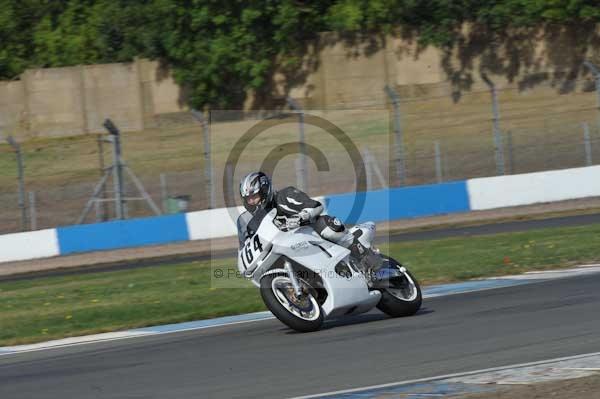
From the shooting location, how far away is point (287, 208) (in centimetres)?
951

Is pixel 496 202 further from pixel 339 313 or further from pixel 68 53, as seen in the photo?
pixel 68 53

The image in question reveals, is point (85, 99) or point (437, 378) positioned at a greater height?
point (85, 99)

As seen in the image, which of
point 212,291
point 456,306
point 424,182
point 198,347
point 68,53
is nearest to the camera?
point 198,347

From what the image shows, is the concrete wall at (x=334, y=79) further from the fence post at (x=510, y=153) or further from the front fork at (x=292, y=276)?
the front fork at (x=292, y=276)

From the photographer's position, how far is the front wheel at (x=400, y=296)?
32.8 ft

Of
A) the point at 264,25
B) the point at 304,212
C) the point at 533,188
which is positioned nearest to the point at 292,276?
the point at 304,212

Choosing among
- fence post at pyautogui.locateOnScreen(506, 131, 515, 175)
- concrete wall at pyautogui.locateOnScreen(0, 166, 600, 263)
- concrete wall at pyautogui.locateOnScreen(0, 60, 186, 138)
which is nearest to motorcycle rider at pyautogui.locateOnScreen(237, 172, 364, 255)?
concrete wall at pyautogui.locateOnScreen(0, 166, 600, 263)

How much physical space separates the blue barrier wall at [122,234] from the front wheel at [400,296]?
12.7 meters

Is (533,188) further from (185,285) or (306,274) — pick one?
(306,274)

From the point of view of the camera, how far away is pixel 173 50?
1377 inches

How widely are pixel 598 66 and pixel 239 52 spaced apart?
Answer: 11.9 meters

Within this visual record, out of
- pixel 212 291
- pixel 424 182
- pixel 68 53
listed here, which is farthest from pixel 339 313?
pixel 68 53

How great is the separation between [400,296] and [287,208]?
Result: 4.99 feet

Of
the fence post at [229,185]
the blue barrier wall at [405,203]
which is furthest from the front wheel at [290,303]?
the fence post at [229,185]
